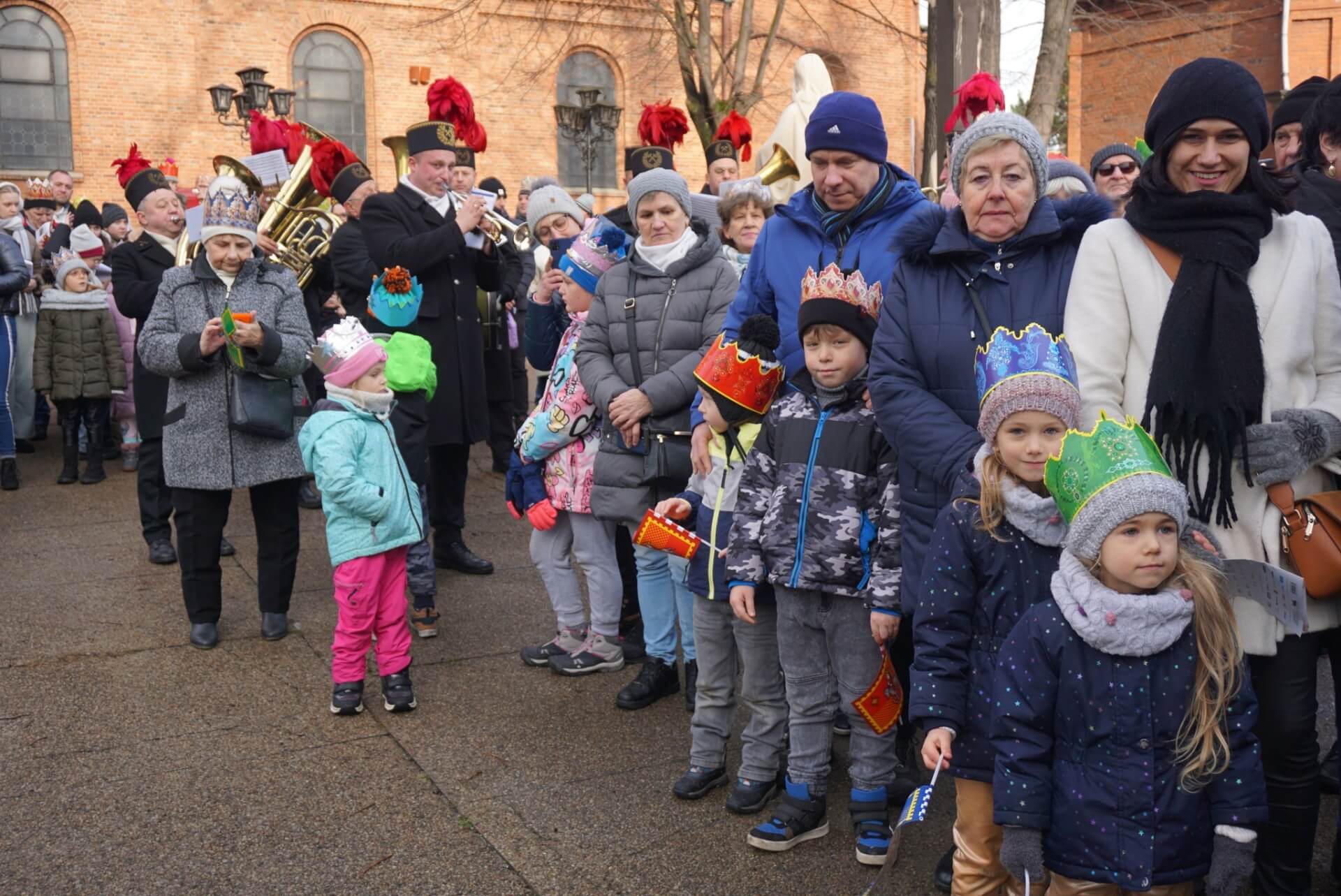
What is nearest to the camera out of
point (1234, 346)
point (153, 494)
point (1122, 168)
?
point (1234, 346)

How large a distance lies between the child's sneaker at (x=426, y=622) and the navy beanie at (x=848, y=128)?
3.06 metres

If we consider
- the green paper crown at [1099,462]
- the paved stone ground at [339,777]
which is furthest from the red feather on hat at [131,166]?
the green paper crown at [1099,462]

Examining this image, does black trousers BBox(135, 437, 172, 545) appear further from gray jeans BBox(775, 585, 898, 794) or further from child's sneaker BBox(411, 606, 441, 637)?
gray jeans BBox(775, 585, 898, 794)

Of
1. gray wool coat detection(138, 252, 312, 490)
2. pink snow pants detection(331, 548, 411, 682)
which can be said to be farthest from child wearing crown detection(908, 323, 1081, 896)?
gray wool coat detection(138, 252, 312, 490)

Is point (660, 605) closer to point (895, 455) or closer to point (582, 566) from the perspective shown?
point (582, 566)

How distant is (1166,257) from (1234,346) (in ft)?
0.97

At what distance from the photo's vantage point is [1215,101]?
3084 millimetres

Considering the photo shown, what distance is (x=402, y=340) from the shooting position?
5.65 meters

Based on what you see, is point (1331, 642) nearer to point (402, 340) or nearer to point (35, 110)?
point (402, 340)

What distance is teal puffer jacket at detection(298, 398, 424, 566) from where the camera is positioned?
499 centimetres

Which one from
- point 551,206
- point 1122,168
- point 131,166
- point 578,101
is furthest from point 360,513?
point 578,101

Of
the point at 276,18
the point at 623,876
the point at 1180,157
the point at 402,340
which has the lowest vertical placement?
the point at 623,876

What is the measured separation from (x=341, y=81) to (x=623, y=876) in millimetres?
24334

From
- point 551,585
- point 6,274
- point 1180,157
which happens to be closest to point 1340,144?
point 1180,157
